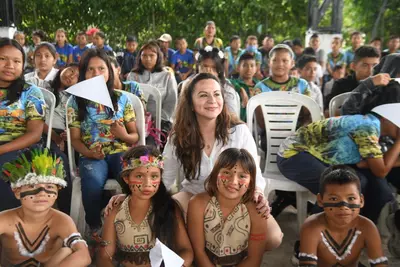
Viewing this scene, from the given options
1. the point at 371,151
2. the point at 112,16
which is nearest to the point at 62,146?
the point at 371,151

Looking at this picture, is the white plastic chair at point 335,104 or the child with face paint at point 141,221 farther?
the white plastic chair at point 335,104

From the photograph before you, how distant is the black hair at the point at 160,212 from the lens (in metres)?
2.26

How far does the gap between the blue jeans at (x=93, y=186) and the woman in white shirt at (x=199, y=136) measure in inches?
17.6

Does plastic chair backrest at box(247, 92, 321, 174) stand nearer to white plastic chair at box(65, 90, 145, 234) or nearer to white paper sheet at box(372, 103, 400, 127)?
white paper sheet at box(372, 103, 400, 127)

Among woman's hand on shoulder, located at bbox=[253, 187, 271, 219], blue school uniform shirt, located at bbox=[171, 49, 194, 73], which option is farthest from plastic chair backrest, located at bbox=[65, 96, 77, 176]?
blue school uniform shirt, located at bbox=[171, 49, 194, 73]

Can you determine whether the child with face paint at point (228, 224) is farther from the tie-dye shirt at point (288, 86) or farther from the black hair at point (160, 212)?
the tie-dye shirt at point (288, 86)

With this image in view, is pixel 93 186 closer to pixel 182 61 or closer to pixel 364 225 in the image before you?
pixel 364 225

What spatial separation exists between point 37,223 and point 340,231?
1.42 meters

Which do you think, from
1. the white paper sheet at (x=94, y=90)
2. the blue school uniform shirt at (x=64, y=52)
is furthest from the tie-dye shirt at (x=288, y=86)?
the blue school uniform shirt at (x=64, y=52)

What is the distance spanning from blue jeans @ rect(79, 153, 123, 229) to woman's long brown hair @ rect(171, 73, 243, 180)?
535 millimetres

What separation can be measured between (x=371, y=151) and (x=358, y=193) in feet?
1.32

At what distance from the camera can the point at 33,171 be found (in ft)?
6.83

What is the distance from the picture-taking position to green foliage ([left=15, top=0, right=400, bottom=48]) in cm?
1127

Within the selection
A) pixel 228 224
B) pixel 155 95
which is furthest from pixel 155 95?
pixel 228 224
